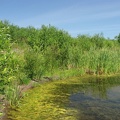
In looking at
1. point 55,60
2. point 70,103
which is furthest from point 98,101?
point 55,60

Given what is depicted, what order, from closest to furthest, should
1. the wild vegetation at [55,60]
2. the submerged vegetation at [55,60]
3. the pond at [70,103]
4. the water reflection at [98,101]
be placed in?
the pond at [70,103] < the water reflection at [98,101] < the submerged vegetation at [55,60] < the wild vegetation at [55,60]

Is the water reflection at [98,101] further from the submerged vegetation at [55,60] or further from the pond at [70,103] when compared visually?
the submerged vegetation at [55,60]

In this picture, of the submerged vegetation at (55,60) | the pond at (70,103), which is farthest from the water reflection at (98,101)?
the submerged vegetation at (55,60)

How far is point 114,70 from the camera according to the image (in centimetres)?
3622

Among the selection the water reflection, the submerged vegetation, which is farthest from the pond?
the submerged vegetation

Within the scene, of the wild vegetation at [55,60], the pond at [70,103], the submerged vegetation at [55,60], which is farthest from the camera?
the wild vegetation at [55,60]

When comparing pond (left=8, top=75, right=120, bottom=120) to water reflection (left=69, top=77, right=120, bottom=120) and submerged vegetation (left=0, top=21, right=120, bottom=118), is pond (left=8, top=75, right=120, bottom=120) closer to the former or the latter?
water reflection (left=69, top=77, right=120, bottom=120)

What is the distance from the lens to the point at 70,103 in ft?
61.5

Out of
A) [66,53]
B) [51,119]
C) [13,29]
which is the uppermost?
[13,29]

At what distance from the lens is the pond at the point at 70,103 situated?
15.4m

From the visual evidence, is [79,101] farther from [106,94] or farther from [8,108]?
[8,108]

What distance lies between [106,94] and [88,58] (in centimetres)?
1311

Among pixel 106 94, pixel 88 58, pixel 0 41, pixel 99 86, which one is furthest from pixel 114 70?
pixel 0 41

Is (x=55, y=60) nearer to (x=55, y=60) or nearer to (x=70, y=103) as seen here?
(x=55, y=60)
